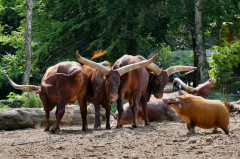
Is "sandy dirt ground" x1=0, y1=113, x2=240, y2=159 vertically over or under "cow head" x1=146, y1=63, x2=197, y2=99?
under

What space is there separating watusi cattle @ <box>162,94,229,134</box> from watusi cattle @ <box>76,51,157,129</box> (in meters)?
1.64

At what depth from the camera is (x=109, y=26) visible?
21812 millimetres

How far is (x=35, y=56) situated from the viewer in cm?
2458

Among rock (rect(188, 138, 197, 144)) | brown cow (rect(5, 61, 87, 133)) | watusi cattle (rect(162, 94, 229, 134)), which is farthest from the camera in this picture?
brown cow (rect(5, 61, 87, 133))

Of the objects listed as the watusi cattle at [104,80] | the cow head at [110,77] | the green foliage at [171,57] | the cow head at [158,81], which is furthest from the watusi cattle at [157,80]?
the green foliage at [171,57]

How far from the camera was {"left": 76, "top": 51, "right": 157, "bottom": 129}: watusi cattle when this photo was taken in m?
9.37

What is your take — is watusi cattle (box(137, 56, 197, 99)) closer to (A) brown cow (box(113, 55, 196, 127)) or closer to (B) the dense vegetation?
(A) brown cow (box(113, 55, 196, 127))

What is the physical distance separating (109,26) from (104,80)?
1247cm

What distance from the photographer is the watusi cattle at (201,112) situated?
7973 mm

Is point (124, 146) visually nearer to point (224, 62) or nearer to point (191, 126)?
point (191, 126)

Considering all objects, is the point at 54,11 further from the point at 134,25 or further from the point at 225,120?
Answer: the point at 225,120

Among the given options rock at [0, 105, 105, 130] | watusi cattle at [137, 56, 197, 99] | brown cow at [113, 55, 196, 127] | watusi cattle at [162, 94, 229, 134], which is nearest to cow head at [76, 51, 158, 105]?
brown cow at [113, 55, 196, 127]

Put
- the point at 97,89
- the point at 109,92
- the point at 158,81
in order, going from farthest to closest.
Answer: the point at 158,81 → the point at 97,89 → the point at 109,92

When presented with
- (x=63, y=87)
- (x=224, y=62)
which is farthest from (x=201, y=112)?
(x=224, y=62)
